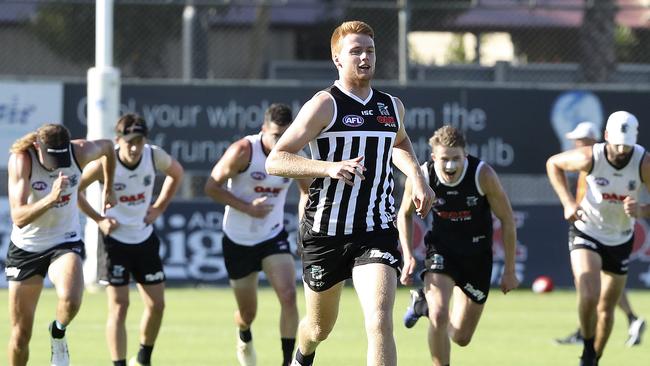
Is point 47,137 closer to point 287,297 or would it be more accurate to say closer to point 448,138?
point 287,297

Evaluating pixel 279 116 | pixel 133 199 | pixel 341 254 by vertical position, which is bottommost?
pixel 341 254

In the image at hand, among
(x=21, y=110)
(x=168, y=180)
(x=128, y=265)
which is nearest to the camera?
(x=128, y=265)

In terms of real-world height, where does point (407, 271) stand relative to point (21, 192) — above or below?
below

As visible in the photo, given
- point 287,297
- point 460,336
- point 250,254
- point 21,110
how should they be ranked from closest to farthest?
1. point 460,336
2. point 287,297
3. point 250,254
4. point 21,110

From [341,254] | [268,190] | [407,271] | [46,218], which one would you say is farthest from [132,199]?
[341,254]

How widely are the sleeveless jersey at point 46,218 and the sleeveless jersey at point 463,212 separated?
9.01 feet

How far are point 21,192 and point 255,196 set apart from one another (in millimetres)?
2420

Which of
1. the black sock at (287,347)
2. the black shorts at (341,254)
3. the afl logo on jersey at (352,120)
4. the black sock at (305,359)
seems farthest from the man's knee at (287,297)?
the afl logo on jersey at (352,120)

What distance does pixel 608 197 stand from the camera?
12.2m

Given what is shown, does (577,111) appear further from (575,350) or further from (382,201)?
(382,201)

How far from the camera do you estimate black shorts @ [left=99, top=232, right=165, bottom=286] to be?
1177cm

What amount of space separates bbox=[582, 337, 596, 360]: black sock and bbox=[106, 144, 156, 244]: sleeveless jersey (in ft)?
12.6

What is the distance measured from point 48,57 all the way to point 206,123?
8722mm

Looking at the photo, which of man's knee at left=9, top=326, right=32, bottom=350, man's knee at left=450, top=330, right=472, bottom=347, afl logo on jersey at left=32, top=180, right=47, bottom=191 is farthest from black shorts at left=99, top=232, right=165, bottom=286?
man's knee at left=450, top=330, right=472, bottom=347
